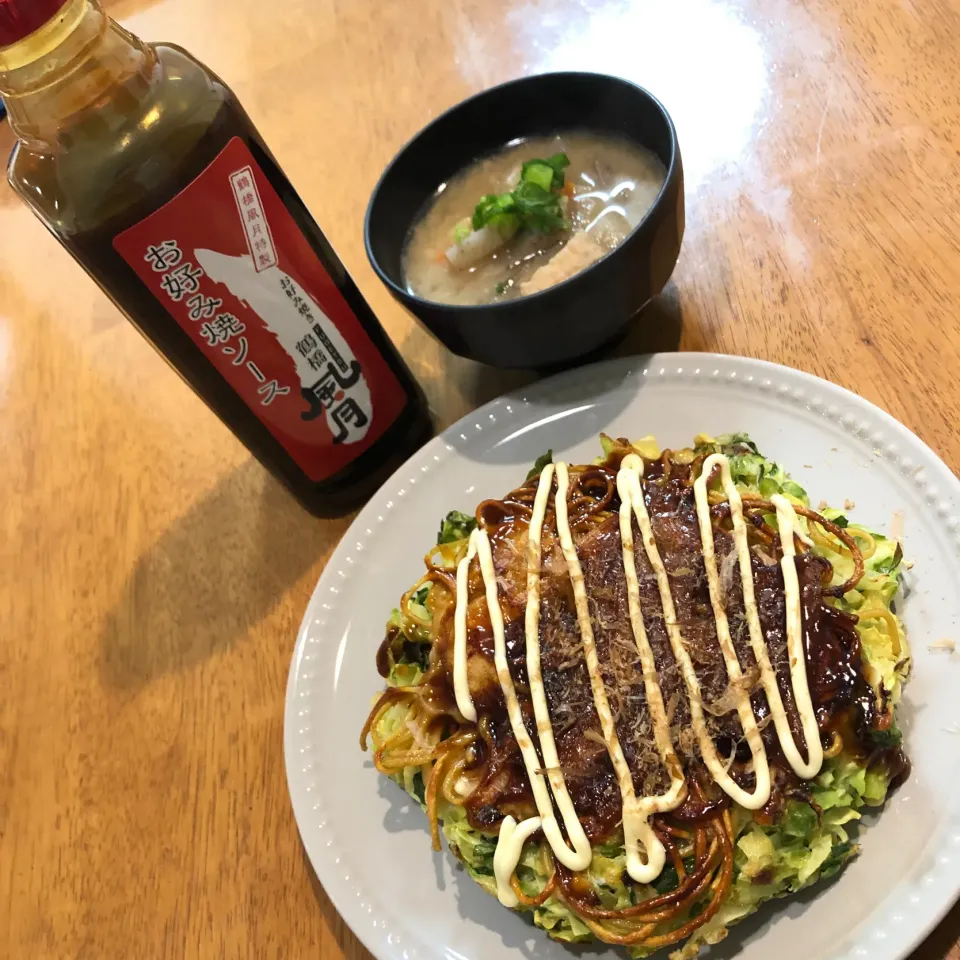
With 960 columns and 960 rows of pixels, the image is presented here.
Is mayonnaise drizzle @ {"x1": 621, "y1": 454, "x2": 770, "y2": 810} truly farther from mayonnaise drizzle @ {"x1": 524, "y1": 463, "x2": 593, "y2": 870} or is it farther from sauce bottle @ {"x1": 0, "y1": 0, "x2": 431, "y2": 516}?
sauce bottle @ {"x1": 0, "y1": 0, "x2": 431, "y2": 516}

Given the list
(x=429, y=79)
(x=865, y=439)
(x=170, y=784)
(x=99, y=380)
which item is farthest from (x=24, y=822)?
(x=429, y=79)

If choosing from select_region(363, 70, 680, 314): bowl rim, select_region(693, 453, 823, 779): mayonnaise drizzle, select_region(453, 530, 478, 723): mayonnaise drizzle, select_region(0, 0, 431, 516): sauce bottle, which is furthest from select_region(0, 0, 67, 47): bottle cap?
select_region(693, 453, 823, 779): mayonnaise drizzle

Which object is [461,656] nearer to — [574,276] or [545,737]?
[545,737]

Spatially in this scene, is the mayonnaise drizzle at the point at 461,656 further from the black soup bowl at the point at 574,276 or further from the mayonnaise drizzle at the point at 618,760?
the black soup bowl at the point at 574,276

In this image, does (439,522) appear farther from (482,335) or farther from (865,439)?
(865,439)

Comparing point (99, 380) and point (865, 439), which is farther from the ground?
point (99, 380)

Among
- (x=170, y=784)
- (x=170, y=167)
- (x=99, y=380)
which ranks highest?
(x=170, y=167)

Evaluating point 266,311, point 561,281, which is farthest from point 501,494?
point 266,311
